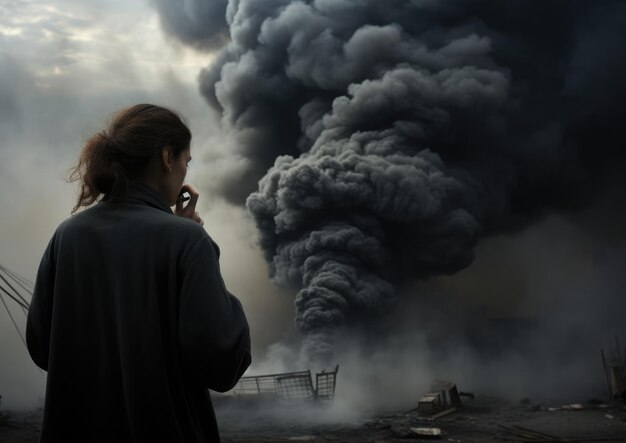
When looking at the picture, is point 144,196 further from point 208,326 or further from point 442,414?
point 442,414

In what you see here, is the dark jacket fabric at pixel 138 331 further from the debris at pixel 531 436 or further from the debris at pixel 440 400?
the debris at pixel 440 400

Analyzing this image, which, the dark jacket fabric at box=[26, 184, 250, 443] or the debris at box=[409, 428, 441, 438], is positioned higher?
the dark jacket fabric at box=[26, 184, 250, 443]

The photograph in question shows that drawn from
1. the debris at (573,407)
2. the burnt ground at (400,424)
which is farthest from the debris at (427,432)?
the debris at (573,407)

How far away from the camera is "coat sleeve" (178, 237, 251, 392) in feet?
4.66

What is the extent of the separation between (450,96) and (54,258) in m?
26.7

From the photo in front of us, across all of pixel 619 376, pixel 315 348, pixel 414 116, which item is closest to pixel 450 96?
pixel 414 116

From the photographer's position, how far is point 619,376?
18.3 meters

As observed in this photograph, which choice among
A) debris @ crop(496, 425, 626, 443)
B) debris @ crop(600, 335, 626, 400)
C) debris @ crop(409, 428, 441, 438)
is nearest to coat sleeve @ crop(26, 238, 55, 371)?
debris @ crop(496, 425, 626, 443)

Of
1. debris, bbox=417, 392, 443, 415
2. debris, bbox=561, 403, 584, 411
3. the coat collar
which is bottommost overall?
debris, bbox=561, 403, 584, 411

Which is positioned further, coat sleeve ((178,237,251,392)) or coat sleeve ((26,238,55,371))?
coat sleeve ((26,238,55,371))

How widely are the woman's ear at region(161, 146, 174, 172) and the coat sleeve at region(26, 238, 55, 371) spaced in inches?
13.5

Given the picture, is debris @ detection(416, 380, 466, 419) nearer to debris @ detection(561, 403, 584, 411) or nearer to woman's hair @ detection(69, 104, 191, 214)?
debris @ detection(561, 403, 584, 411)

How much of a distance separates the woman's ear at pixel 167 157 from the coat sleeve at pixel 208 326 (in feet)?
0.90

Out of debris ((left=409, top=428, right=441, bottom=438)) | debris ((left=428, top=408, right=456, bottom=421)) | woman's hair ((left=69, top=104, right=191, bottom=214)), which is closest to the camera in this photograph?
woman's hair ((left=69, top=104, right=191, bottom=214))
